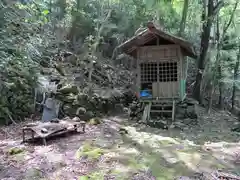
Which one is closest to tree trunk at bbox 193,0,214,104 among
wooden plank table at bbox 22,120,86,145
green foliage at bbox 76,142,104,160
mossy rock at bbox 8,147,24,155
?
wooden plank table at bbox 22,120,86,145

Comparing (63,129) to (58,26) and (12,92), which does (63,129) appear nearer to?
(12,92)

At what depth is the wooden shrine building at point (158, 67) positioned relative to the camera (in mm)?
11008

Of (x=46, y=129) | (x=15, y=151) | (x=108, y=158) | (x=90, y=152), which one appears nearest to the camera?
(x=108, y=158)

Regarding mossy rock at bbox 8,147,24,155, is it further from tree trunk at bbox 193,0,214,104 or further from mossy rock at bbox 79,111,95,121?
tree trunk at bbox 193,0,214,104

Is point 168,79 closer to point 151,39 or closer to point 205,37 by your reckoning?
point 151,39

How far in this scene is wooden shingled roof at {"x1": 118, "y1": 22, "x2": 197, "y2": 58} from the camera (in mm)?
10438

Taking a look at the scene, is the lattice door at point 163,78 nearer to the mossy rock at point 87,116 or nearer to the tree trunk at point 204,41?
the mossy rock at point 87,116

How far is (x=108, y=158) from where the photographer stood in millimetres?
5648

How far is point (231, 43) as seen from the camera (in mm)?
16203

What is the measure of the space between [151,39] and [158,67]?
1253 mm

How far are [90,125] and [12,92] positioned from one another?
3.25m

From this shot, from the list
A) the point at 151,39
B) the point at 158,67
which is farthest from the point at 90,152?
the point at 151,39

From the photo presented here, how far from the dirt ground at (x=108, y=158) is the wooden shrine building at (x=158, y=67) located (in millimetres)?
3007

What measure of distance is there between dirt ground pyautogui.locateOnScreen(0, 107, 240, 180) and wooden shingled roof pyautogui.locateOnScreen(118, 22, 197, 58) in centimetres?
405
